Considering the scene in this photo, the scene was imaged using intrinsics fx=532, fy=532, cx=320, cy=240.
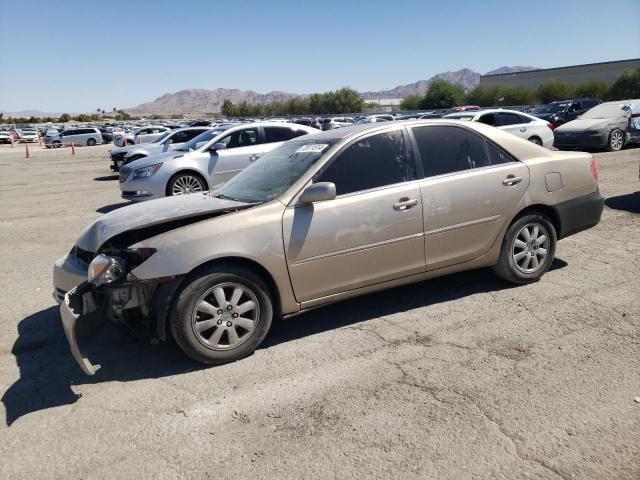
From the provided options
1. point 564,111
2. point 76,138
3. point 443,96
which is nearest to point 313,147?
point 564,111

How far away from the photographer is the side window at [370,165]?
14.1 ft

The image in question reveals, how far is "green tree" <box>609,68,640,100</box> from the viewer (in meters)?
53.7

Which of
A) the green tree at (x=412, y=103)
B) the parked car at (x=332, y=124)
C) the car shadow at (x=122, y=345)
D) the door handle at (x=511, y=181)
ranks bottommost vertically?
the car shadow at (x=122, y=345)

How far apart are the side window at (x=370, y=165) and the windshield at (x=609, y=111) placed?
15.2m

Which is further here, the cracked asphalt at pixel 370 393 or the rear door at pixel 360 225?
the rear door at pixel 360 225

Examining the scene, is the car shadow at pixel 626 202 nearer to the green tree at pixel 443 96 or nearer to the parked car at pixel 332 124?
the parked car at pixel 332 124

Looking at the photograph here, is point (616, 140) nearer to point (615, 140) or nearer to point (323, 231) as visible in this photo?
point (615, 140)

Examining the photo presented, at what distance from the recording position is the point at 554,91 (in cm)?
6397

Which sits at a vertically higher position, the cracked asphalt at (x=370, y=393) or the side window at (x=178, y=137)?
the side window at (x=178, y=137)

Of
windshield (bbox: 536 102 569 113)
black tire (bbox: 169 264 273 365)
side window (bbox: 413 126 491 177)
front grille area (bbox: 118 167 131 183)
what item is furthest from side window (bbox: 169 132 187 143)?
windshield (bbox: 536 102 569 113)

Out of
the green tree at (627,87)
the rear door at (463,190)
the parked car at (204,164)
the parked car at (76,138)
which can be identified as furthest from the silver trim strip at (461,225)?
the green tree at (627,87)

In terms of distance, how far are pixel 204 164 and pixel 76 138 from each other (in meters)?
39.1

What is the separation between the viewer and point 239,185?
4852mm

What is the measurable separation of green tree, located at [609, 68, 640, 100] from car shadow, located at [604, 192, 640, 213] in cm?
5218
